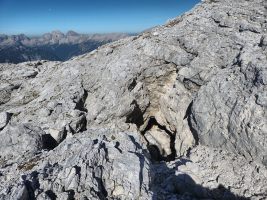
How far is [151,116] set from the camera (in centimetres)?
3928

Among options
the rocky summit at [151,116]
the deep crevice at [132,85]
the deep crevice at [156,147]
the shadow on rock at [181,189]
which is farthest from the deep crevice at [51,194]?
the deep crevice at [132,85]

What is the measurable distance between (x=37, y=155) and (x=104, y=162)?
20.1 ft

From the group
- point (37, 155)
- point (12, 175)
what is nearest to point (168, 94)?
point (37, 155)

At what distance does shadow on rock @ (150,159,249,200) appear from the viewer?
2211 cm

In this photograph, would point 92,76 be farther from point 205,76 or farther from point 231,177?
point 231,177

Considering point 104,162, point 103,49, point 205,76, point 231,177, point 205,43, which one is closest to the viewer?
point 104,162

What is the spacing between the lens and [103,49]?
3997 centimetres

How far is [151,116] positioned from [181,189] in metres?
16.8

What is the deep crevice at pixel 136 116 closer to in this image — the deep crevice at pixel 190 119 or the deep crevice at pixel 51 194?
the deep crevice at pixel 190 119

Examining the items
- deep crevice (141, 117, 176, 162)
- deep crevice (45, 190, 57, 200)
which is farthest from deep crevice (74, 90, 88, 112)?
deep crevice (45, 190, 57, 200)

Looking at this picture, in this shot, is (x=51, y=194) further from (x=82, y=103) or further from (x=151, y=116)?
(x=151, y=116)

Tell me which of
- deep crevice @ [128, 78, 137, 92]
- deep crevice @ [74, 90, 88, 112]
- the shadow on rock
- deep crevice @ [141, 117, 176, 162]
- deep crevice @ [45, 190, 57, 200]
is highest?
deep crevice @ [128, 78, 137, 92]

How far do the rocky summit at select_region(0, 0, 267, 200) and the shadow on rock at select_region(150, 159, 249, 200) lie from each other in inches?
3.0

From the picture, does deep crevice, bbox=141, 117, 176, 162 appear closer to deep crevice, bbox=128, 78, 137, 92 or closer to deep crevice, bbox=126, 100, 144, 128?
deep crevice, bbox=126, 100, 144, 128
